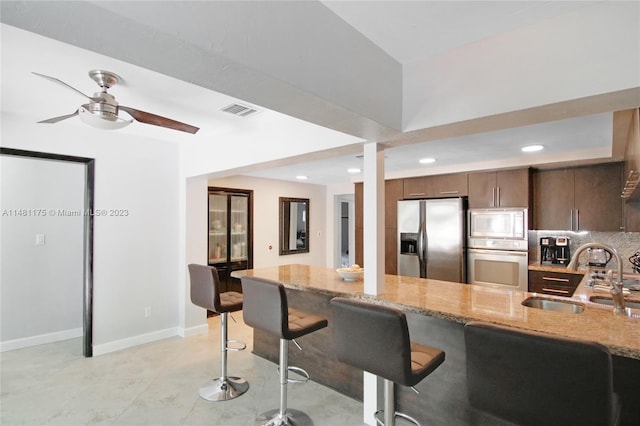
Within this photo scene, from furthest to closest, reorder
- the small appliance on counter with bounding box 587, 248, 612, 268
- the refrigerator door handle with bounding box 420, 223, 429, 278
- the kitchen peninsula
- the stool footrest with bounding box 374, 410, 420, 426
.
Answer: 1. the refrigerator door handle with bounding box 420, 223, 429, 278
2. the small appliance on counter with bounding box 587, 248, 612, 268
3. the stool footrest with bounding box 374, 410, 420, 426
4. the kitchen peninsula

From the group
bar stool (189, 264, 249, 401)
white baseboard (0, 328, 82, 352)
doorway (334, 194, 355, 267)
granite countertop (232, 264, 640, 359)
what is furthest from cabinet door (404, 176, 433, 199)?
white baseboard (0, 328, 82, 352)

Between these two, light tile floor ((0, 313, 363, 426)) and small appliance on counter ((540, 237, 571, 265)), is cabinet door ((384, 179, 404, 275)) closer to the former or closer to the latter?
small appliance on counter ((540, 237, 571, 265))

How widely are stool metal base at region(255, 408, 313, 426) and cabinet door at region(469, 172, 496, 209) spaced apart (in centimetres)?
352

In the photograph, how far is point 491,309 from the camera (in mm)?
1956

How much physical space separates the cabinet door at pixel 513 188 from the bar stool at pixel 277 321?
3.28 metres

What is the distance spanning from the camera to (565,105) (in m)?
1.48

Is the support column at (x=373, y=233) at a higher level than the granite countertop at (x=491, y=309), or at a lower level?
higher

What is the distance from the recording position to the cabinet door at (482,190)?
15.0 feet

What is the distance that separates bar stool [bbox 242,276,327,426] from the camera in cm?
215

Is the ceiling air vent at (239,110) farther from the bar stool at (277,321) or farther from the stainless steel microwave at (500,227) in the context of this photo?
the stainless steel microwave at (500,227)

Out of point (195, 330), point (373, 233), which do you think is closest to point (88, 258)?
point (195, 330)

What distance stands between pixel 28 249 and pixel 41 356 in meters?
1.17

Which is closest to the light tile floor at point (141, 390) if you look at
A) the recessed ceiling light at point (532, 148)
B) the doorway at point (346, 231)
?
the recessed ceiling light at point (532, 148)

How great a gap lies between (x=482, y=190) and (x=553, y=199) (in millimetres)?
829
